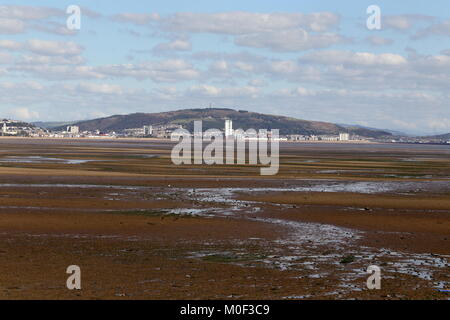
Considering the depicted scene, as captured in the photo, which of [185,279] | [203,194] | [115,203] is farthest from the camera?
[203,194]

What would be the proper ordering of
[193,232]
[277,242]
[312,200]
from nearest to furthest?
[277,242]
[193,232]
[312,200]

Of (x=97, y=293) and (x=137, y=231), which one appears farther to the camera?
(x=137, y=231)

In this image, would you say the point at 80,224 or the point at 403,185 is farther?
the point at 403,185
